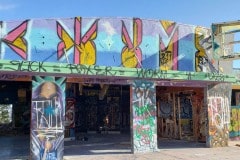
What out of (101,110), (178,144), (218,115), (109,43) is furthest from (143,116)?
(101,110)

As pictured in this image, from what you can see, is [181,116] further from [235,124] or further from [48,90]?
[48,90]

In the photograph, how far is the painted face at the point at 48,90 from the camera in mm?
13828

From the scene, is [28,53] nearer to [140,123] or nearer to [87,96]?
[140,123]

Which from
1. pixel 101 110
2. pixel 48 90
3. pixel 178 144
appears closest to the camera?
pixel 48 90

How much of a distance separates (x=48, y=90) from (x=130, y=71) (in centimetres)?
344

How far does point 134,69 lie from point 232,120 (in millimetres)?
8944

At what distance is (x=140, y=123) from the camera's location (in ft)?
51.6

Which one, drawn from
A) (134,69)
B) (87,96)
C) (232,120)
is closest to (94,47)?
(134,69)

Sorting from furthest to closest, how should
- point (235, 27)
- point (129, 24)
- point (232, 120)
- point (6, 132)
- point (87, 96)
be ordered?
point (87, 96)
point (6, 132)
point (232, 120)
point (235, 27)
point (129, 24)

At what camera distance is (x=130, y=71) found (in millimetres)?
15242

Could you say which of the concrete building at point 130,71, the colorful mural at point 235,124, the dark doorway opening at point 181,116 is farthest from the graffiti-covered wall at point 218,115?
the colorful mural at point 235,124

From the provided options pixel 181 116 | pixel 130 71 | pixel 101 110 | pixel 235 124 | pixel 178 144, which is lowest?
pixel 178 144

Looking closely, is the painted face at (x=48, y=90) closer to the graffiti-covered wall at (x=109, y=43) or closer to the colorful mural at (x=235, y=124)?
the graffiti-covered wall at (x=109, y=43)

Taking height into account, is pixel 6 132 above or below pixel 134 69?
below
